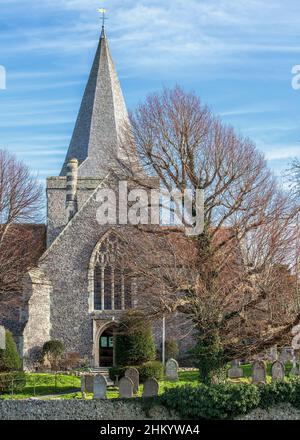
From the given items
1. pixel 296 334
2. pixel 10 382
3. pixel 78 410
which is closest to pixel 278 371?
pixel 296 334

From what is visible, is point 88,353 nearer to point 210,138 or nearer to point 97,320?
point 97,320

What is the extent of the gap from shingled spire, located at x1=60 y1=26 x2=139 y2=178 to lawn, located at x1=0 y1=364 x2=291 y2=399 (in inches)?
592

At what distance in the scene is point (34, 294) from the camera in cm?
3831

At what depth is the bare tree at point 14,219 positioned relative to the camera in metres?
37.7

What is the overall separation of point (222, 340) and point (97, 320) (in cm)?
1509

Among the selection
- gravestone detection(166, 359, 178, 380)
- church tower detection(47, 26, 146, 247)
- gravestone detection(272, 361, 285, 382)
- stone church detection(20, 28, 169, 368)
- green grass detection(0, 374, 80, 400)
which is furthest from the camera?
church tower detection(47, 26, 146, 247)

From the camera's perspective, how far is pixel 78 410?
70.7 ft

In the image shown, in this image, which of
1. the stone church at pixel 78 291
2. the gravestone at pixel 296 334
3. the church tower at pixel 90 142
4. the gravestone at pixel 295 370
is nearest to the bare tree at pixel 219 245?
the gravestone at pixel 296 334

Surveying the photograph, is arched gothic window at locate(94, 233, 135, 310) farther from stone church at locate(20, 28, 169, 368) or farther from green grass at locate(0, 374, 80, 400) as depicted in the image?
green grass at locate(0, 374, 80, 400)

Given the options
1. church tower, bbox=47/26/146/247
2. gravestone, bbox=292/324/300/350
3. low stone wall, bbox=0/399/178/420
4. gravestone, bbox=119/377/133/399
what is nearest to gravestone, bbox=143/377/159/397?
gravestone, bbox=119/377/133/399

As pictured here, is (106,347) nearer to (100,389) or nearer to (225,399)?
(100,389)

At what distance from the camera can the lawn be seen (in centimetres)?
2786

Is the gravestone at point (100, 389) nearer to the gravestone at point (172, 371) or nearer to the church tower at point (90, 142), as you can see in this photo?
the gravestone at point (172, 371)
